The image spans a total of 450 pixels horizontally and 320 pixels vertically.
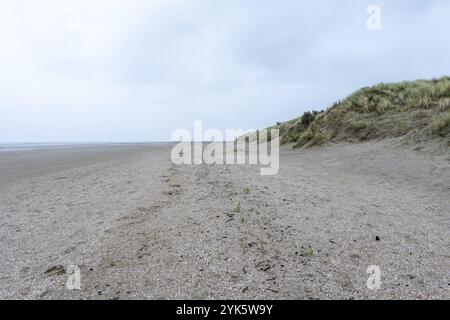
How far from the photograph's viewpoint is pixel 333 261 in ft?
12.3

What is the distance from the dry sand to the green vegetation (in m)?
7.32

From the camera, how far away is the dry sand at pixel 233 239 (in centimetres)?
323

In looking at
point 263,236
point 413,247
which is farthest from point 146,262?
point 413,247

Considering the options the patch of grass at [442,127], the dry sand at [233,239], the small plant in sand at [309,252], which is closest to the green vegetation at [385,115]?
the patch of grass at [442,127]

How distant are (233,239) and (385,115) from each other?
17.3 m

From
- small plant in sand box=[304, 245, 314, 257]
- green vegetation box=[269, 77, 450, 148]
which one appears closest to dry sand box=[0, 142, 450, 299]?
small plant in sand box=[304, 245, 314, 257]

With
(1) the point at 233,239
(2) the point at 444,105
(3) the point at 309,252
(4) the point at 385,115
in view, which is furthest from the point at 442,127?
(1) the point at 233,239

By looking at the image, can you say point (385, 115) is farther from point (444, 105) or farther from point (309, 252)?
point (309, 252)

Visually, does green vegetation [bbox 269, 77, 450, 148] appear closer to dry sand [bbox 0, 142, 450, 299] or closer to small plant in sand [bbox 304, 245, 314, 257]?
dry sand [bbox 0, 142, 450, 299]

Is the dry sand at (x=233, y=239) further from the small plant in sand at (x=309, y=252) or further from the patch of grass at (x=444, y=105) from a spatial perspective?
the patch of grass at (x=444, y=105)

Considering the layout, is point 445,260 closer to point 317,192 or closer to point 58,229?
point 317,192

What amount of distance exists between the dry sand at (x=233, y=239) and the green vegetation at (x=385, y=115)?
7320mm

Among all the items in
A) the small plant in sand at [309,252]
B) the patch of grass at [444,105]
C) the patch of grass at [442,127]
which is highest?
the patch of grass at [444,105]

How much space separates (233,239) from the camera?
177 inches
